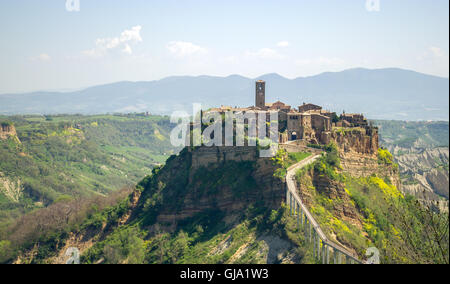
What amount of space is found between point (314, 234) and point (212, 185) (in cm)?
1638

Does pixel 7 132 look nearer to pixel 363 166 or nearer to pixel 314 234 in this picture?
pixel 363 166

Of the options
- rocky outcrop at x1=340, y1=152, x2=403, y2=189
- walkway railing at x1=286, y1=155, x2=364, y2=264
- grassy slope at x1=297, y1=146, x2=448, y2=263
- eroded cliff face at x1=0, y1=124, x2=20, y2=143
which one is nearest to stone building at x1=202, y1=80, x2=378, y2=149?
rocky outcrop at x1=340, y1=152, x2=403, y2=189

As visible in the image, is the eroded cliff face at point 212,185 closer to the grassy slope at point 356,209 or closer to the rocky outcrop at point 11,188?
the grassy slope at point 356,209

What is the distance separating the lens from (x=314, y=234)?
119ft

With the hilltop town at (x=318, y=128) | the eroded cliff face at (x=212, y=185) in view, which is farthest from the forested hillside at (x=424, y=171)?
the eroded cliff face at (x=212, y=185)

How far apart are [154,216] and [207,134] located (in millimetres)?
11085

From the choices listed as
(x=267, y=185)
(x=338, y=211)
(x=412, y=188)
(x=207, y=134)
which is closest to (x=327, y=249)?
(x=338, y=211)

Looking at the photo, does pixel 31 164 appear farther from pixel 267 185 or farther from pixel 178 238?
pixel 267 185

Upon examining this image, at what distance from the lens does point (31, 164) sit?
10312cm

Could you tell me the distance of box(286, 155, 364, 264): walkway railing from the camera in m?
34.2

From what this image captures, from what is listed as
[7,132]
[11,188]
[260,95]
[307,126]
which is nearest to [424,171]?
[260,95]

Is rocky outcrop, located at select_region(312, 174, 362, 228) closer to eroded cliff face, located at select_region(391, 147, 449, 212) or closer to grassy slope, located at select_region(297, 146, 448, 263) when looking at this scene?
grassy slope, located at select_region(297, 146, 448, 263)

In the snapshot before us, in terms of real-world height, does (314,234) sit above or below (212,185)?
below

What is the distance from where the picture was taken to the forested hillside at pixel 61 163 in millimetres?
87750
